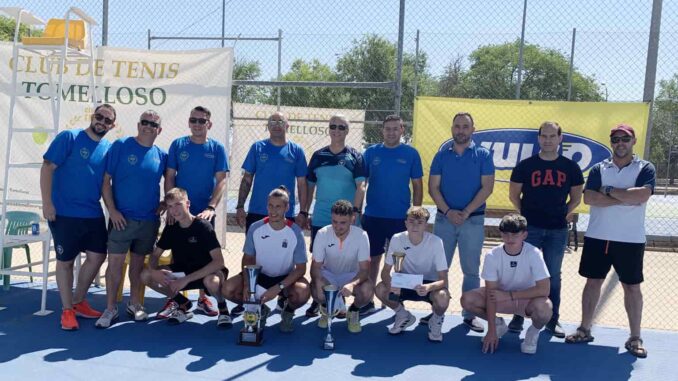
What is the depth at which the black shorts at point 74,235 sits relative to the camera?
207 inches

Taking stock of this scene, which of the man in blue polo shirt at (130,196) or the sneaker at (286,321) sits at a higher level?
the man in blue polo shirt at (130,196)

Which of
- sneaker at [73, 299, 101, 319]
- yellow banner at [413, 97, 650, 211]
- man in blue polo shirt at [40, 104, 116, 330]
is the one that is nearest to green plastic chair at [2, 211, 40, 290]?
sneaker at [73, 299, 101, 319]

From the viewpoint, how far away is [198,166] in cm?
555

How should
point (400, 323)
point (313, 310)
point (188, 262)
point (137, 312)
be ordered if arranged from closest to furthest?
point (400, 323) → point (188, 262) → point (137, 312) → point (313, 310)

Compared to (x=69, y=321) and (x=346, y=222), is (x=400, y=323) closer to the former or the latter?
(x=346, y=222)

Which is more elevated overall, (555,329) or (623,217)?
(623,217)

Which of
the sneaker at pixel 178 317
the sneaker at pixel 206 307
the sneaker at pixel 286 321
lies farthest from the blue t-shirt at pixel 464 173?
the sneaker at pixel 178 317

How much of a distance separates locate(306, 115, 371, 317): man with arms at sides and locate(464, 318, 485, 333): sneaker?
1.39 meters

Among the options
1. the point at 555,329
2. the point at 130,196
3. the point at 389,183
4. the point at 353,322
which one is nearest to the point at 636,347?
the point at 555,329

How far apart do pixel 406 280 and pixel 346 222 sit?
0.68 metres

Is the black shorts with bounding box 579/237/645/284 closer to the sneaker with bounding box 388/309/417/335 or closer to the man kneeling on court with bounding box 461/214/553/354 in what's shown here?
the man kneeling on court with bounding box 461/214/553/354

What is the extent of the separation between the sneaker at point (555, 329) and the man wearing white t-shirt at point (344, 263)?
1.62 metres

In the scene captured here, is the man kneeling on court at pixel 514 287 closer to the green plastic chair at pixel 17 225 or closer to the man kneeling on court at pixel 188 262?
the man kneeling on court at pixel 188 262

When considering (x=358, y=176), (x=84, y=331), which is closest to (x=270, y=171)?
(x=358, y=176)
